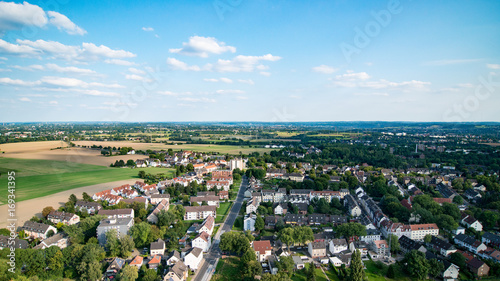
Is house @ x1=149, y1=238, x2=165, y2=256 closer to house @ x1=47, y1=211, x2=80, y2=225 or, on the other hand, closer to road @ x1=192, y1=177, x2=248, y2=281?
road @ x1=192, y1=177, x2=248, y2=281

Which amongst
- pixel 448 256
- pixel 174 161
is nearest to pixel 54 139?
pixel 174 161

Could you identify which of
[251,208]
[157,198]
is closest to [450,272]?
[251,208]

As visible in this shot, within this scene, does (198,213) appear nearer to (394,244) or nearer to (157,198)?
(157,198)

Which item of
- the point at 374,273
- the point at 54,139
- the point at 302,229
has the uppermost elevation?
the point at 54,139

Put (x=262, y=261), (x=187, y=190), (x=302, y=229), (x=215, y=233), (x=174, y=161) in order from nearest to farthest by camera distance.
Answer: (x=262, y=261)
(x=302, y=229)
(x=215, y=233)
(x=187, y=190)
(x=174, y=161)

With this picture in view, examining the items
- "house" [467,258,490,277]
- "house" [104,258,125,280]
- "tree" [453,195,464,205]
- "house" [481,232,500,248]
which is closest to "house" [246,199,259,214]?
"house" [104,258,125,280]

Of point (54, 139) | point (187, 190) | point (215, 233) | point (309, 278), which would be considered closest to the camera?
point (309, 278)

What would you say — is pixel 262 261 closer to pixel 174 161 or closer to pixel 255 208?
pixel 255 208
